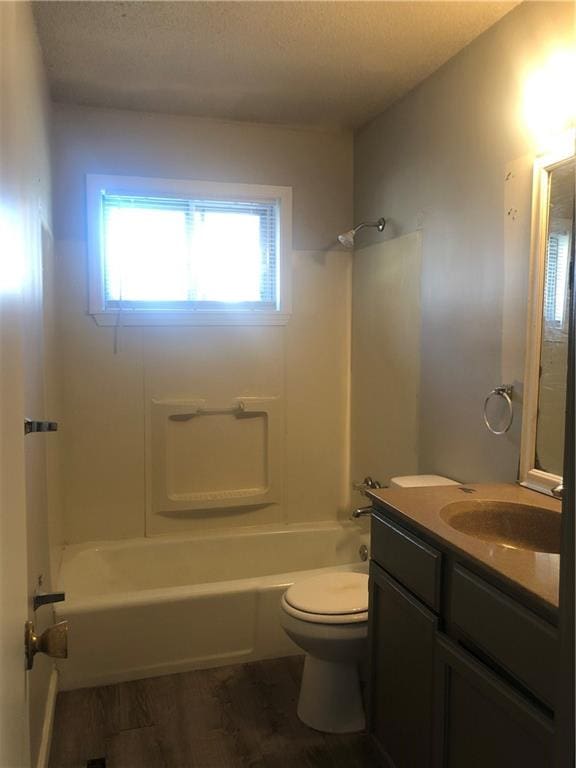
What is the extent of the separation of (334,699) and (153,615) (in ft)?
2.67

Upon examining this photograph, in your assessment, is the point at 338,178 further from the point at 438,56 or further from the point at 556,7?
the point at 556,7

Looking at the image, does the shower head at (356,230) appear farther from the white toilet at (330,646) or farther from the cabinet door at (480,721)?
the cabinet door at (480,721)

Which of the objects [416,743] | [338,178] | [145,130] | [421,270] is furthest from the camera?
[338,178]

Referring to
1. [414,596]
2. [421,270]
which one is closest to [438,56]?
[421,270]

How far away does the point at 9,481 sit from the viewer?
79 cm

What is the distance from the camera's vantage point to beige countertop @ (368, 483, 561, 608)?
48.8 inches

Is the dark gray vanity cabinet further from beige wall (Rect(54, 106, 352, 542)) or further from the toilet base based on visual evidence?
beige wall (Rect(54, 106, 352, 542))

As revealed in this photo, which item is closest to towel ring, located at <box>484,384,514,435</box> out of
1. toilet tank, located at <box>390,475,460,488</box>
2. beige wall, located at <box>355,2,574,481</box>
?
beige wall, located at <box>355,2,574,481</box>

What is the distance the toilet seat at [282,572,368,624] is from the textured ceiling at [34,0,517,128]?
2.05 metres

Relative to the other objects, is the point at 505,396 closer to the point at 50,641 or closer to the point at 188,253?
the point at 50,641

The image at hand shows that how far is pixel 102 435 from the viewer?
121 inches

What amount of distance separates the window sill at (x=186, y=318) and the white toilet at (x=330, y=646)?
1.47 m

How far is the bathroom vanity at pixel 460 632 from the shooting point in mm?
1201

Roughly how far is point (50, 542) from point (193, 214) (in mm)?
1767
